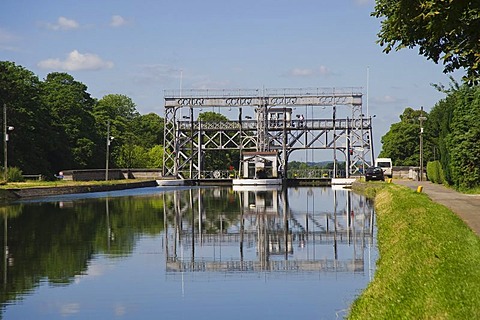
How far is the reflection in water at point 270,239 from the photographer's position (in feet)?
69.2

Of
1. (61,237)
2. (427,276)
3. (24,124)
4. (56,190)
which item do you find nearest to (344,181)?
(24,124)

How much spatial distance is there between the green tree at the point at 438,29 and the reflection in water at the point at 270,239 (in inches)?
239

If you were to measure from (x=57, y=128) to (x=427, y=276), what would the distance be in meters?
84.5

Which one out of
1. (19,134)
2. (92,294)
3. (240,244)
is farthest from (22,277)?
(19,134)

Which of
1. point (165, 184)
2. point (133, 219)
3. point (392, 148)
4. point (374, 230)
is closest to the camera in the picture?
point (374, 230)

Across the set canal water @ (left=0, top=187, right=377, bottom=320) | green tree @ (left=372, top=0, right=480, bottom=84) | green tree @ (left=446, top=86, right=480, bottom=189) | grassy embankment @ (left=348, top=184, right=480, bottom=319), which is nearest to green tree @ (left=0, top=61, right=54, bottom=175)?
canal water @ (left=0, top=187, right=377, bottom=320)

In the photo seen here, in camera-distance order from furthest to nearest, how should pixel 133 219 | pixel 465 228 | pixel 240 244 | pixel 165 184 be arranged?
pixel 165 184 → pixel 133 219 → pixel 240 244 → pixel 465 228

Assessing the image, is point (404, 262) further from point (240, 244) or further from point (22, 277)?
point (240, 244)

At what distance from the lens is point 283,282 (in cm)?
1792

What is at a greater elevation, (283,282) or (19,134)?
(19,134)

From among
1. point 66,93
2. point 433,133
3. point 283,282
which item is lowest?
point 283,282

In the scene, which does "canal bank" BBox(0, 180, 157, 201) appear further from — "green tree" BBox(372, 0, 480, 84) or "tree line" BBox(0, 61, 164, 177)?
"green tree" BBox(372, 0, 480, 84)

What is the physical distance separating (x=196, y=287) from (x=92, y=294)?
2.33m

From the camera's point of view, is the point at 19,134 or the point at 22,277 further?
the point at 19,134
